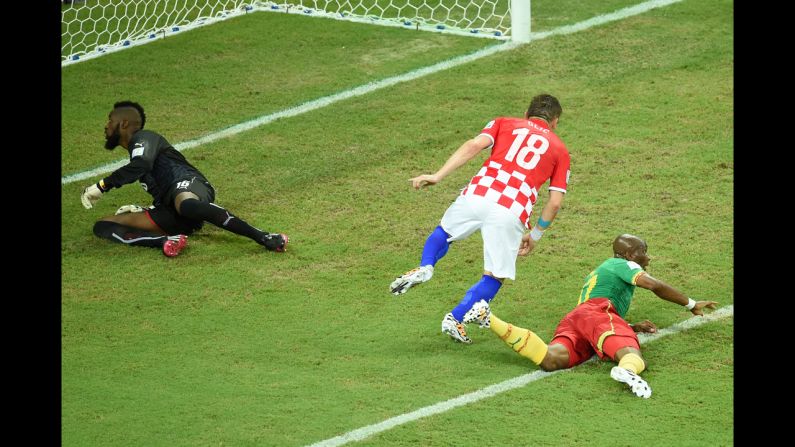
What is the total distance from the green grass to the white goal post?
0.88ft

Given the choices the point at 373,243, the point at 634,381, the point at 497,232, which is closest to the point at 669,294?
the point at 634,381

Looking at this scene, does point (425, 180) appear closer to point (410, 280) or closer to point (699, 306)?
point (410, 280)

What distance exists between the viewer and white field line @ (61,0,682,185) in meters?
12.1

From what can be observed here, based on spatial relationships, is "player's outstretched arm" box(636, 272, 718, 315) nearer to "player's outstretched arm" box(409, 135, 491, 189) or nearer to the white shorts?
the white shorts

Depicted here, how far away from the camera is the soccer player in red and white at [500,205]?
8453 mm

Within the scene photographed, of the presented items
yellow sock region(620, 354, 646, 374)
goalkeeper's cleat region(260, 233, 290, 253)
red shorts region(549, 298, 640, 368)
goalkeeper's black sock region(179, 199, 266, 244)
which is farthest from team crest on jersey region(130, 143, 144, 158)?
yellow sock region(620, 354, 646, 374)

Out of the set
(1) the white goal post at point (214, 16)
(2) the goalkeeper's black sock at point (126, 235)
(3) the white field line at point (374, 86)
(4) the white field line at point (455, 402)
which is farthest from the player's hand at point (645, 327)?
(1) the white goal post at point (214, 16)

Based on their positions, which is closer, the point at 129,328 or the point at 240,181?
the point at 129,328

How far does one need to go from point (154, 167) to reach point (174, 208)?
1.15 feet

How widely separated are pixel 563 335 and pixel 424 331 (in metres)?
1.00

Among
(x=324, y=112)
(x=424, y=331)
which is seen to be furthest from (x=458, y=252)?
(x=324, y=112)

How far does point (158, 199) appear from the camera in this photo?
10.5 meters

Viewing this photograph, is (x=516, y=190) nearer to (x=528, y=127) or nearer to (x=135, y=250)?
(x=528, y=127)

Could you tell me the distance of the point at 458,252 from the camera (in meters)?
10.2
